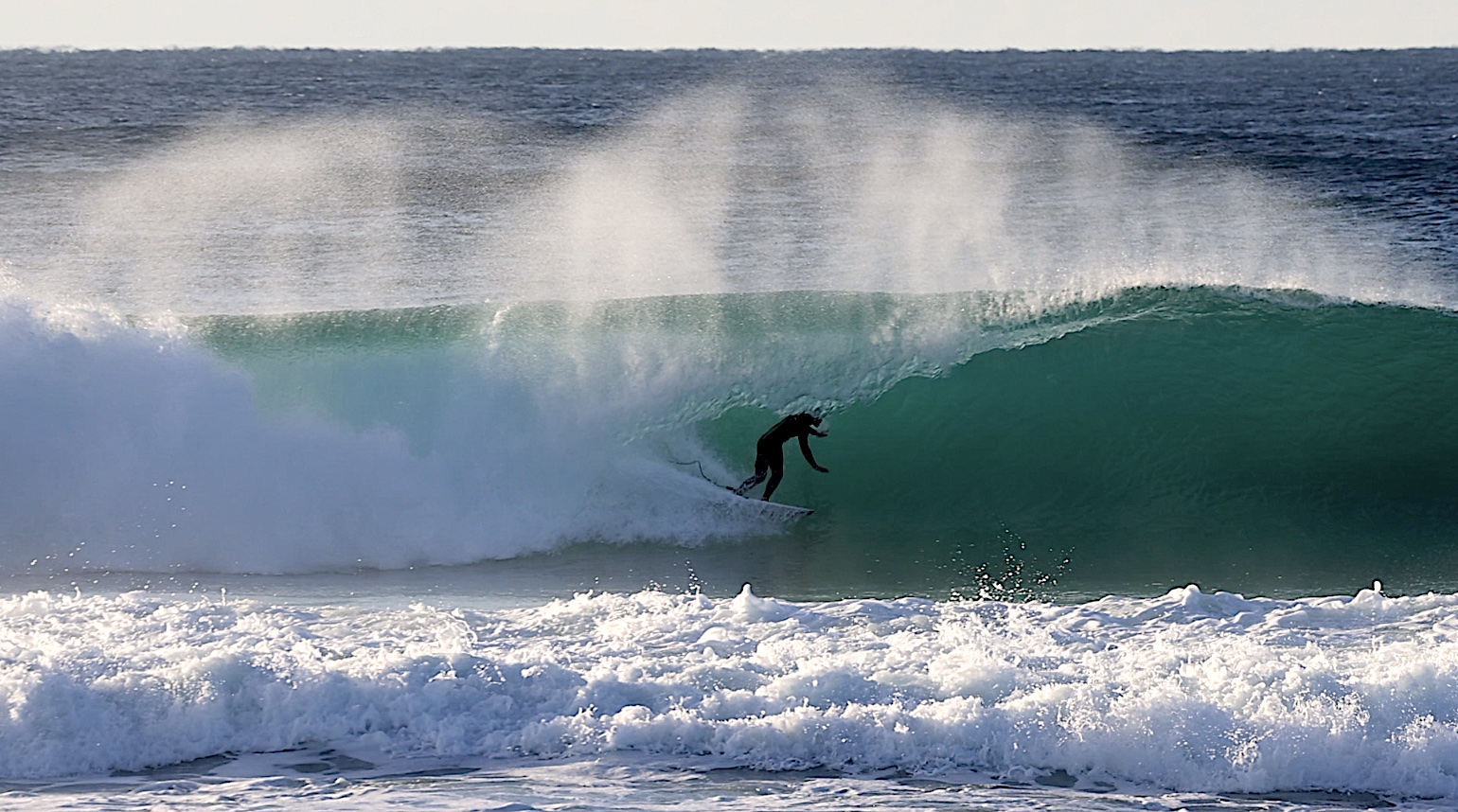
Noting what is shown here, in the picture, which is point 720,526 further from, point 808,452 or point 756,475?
point 808,452

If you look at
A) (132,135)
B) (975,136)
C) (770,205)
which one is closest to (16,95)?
(132,135)

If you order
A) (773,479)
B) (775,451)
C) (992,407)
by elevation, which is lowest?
(773,479)

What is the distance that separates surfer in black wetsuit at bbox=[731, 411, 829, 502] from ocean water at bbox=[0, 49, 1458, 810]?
197 mm

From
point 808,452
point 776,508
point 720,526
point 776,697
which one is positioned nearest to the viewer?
point 776,697

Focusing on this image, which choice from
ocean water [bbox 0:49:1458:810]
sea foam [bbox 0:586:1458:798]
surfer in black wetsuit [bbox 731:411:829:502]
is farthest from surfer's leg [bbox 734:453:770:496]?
sea foam [bbox 0:586:1458:798]

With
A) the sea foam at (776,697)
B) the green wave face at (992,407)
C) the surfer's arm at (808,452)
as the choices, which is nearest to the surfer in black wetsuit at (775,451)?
the surfer's arm at (808,452)

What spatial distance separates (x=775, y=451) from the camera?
970 cm

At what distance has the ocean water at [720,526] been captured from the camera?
214 inches

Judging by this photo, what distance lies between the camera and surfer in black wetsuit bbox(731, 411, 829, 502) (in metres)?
9.57

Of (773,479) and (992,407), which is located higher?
(992,407)

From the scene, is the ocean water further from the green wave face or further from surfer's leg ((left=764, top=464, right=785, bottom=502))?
surfer's leg ((left=764, top=464, right=785, bottom=502))

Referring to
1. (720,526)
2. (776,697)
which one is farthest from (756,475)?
(776,697)

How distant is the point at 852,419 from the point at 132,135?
34770 mm

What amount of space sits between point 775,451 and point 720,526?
0.74 m
